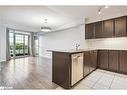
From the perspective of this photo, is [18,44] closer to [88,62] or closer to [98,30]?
[98,30]

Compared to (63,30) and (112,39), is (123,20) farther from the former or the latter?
(63,30)

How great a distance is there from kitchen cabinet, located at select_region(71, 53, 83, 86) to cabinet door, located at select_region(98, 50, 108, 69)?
75.7 inches

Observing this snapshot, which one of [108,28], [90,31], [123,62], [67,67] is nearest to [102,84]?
[67,67]

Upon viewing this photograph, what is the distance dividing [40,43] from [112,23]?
24.1ft

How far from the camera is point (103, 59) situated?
466 centimetres

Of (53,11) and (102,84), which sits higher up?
(53,11)

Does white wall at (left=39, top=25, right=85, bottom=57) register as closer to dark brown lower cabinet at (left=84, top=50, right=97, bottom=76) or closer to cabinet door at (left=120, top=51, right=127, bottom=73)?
dark brown lower cabinet at (left=84, top=50, right=97, bottom=76)

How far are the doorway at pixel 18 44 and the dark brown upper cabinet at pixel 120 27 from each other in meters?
7.56

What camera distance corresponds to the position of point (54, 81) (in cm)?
310

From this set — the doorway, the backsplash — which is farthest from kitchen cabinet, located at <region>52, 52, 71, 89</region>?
the doorway

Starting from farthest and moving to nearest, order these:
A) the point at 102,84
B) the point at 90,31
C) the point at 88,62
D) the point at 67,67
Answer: the point at 90,31, the point at 88,62, the point at 102,84, the point at 67,67

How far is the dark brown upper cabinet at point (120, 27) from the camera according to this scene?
162 inches

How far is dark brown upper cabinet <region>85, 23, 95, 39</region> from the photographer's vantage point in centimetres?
514
